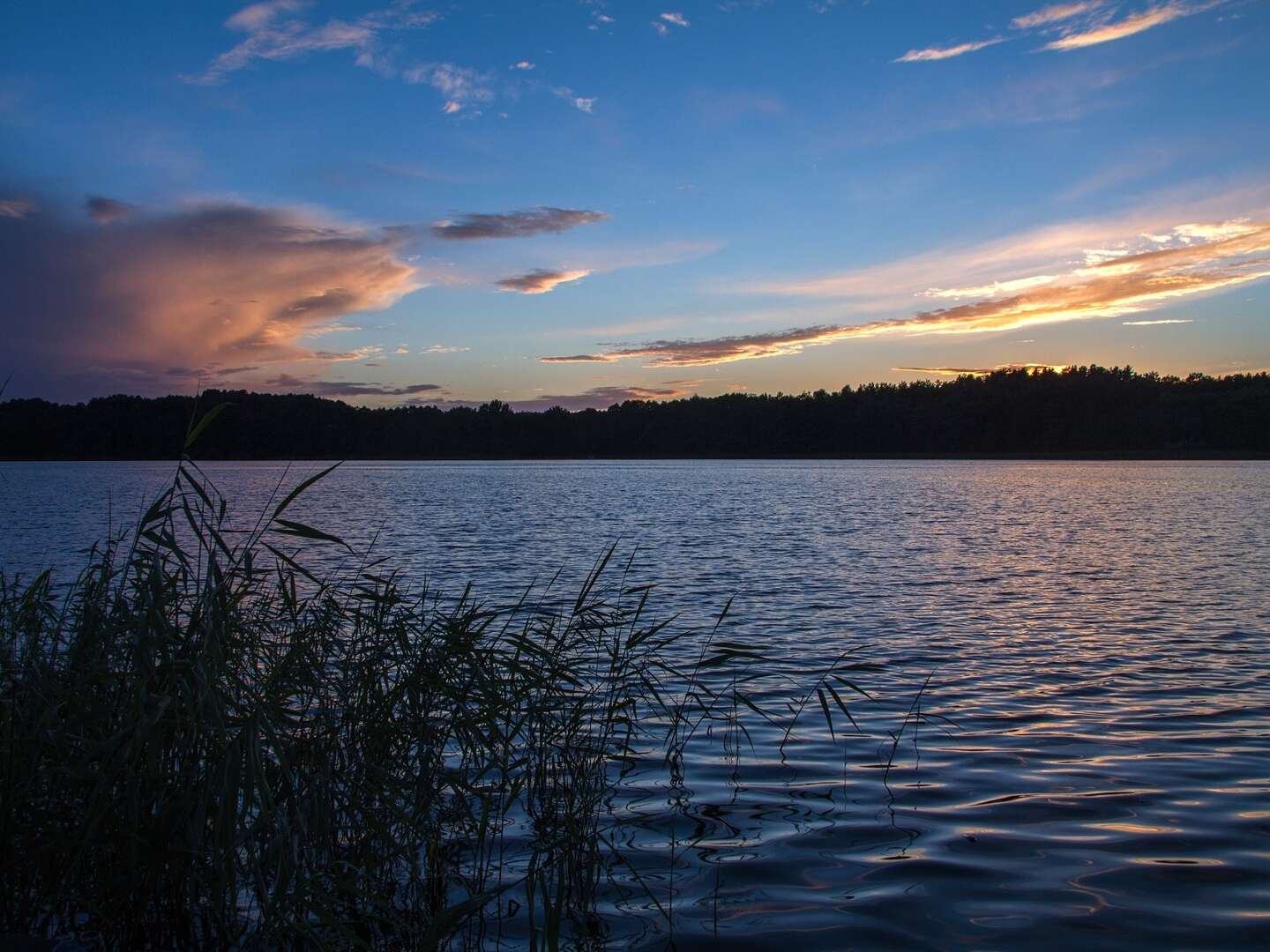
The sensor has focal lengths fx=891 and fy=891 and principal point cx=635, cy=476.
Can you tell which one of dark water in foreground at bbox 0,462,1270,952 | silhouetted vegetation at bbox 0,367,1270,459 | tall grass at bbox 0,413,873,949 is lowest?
dark water in foreground at bbox 0,462,1270,952

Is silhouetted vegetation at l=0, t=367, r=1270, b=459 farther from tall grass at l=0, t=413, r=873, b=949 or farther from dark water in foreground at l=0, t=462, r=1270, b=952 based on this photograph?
tall grass at l=0, t=413, r=873, b=949

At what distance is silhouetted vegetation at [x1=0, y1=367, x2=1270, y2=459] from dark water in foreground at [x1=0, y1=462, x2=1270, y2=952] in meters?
110

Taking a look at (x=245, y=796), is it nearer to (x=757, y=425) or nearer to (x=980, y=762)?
(x=980, y=762)

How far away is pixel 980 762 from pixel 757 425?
534 ft

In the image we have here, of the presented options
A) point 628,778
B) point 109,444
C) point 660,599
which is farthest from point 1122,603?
point 109,444

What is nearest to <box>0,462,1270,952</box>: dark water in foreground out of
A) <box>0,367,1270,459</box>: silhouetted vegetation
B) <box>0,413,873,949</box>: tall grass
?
<box>0,413,873,949</box>: tall grass

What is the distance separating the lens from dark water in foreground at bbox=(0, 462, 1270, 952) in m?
5.28

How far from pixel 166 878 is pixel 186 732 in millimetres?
790

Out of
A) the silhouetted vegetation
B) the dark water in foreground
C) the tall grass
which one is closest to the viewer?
the tall grass

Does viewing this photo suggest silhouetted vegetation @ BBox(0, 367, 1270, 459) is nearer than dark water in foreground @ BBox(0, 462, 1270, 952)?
No

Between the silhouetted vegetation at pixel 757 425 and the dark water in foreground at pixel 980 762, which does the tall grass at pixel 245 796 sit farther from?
the silhouetted vegetation at pixel 757 425

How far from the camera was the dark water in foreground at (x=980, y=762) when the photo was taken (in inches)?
208

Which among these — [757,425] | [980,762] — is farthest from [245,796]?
[757,425]

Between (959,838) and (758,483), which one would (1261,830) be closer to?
(959,838)
